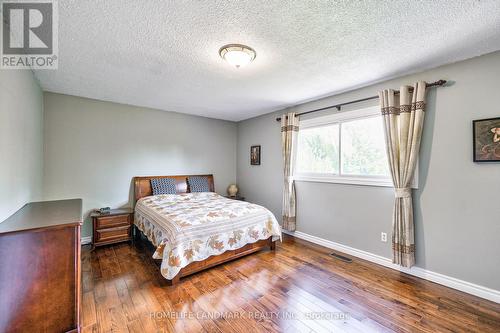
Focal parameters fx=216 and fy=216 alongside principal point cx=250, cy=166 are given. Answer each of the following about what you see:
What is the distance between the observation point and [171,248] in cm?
232

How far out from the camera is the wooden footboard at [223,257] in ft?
7.99

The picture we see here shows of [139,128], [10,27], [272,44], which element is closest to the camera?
[10,27]

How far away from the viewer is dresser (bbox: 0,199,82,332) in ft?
4.59

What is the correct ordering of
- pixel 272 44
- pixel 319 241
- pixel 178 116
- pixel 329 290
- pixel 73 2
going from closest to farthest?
pixel 73 2 → pixel 272 44 → pixel 329 290 → pixel 319 241 → pixel 178 116

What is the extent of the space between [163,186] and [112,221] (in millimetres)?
1017

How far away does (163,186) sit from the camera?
412 cm

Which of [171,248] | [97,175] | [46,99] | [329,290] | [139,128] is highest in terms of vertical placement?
[46,99]

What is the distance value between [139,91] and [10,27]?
1519 millimetres

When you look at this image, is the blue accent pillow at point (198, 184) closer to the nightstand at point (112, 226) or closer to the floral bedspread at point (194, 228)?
the floral bedspread at point (194, 228)

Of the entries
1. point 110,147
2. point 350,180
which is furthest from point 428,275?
point 110,147

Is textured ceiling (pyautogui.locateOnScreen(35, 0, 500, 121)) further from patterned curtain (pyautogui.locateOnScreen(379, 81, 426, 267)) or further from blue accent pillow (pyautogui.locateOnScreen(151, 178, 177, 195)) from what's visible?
blue accent pillow (pyautogui.locateOnScreen(151, 178, 177, 195))

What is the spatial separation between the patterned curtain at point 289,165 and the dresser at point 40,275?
3.00m

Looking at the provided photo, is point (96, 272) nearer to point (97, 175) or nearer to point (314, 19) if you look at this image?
point (97, 175)

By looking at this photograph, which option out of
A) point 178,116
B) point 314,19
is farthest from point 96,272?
point 314,19
